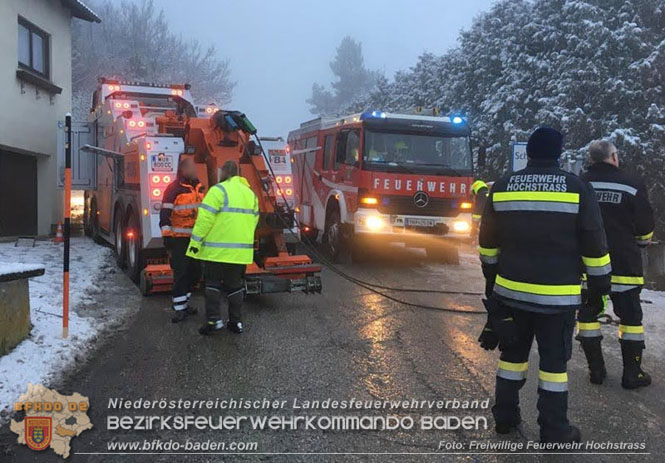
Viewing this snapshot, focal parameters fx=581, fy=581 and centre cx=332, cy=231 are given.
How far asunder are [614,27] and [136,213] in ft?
57.3

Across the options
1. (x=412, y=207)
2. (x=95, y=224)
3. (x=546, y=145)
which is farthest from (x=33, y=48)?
(x=546, y=145)

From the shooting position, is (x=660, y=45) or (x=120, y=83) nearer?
(x=120, y=83)

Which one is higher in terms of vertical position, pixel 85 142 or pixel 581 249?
pixel 85 142

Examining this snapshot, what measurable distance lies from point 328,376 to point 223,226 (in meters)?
1.88

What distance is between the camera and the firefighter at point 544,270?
11.6ft

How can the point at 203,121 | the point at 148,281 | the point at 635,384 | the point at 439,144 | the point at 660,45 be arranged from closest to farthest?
the point at 635,384 < the point at 148,281 < the point at 203,121 < the point at 439,144 < the point at 660,45

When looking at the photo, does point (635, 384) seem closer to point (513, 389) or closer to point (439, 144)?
point (513, 389)

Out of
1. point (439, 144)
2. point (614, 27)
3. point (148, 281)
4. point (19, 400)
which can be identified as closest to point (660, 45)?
point (614, 27)

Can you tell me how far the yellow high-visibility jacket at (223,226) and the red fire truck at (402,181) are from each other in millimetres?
4806

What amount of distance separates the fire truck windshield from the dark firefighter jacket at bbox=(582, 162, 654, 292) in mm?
5831

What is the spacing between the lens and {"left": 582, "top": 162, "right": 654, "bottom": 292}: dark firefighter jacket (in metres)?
4.76

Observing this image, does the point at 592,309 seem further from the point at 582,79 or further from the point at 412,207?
the point at 582,79

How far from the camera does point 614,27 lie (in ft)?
62.7

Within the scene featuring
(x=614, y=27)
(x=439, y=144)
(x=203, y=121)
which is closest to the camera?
(x=203, y=121)
